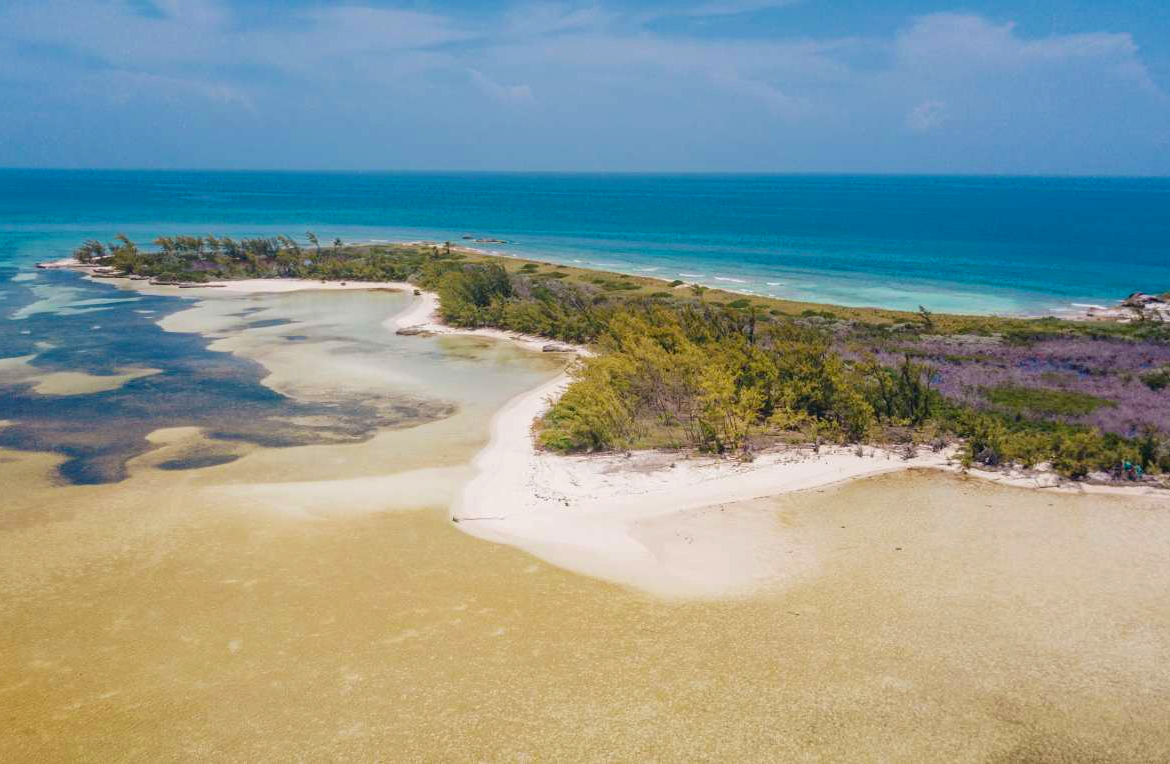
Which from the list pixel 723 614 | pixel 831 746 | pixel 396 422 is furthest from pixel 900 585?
pixel 396 422

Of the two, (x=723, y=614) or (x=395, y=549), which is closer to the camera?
(x=723, y=614)

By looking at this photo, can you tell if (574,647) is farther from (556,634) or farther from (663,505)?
(663,505)

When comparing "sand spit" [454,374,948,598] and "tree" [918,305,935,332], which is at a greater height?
"tree" [918,305,935,332]

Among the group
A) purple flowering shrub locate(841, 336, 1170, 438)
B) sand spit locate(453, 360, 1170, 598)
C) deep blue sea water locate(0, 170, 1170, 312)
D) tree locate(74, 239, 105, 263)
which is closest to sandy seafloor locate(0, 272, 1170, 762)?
sand spit locate(453, 360, 1170, 598)

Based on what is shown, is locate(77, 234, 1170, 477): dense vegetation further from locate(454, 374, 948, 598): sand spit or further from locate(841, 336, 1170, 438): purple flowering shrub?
locate(454, 374, 948, 598): sand spit

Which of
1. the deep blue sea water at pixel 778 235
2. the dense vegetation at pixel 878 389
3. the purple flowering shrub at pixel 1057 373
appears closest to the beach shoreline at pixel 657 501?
the dense vegetation at pixel 878 389

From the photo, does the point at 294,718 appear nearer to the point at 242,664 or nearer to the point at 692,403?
the point at 242,664
